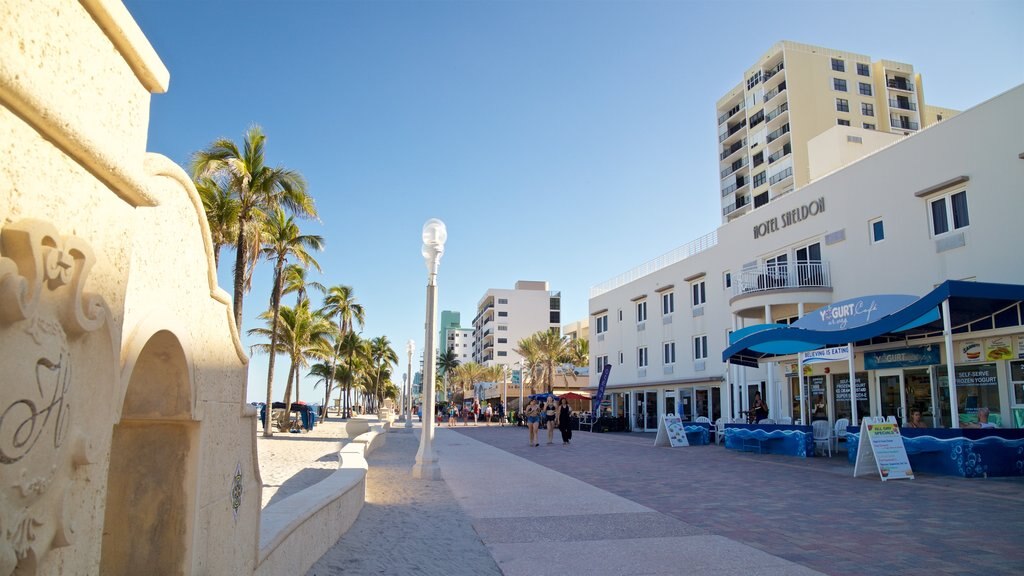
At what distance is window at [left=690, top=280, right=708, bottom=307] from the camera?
30.6m

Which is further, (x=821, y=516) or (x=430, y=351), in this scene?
(x=430, y=351)

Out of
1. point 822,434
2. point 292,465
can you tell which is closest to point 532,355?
point 822,434

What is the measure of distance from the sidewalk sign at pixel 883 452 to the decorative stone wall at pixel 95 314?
1187cm

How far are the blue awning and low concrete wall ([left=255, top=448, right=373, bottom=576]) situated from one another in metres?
11.6

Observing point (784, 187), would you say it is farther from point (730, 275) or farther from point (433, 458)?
point (433, 458)

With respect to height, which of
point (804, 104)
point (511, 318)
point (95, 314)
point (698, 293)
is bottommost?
point (95, 314)

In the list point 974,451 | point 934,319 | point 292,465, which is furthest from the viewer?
point 934,319

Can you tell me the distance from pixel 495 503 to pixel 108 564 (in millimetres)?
6599

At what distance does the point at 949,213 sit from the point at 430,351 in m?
14.8

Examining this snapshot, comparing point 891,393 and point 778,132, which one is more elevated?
point 778,132

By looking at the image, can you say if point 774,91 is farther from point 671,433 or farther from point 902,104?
point 671,433

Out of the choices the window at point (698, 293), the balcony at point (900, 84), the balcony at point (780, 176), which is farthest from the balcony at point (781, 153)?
the window at point (698, 293)

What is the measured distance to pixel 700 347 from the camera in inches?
1208

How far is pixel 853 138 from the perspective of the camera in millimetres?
28969
